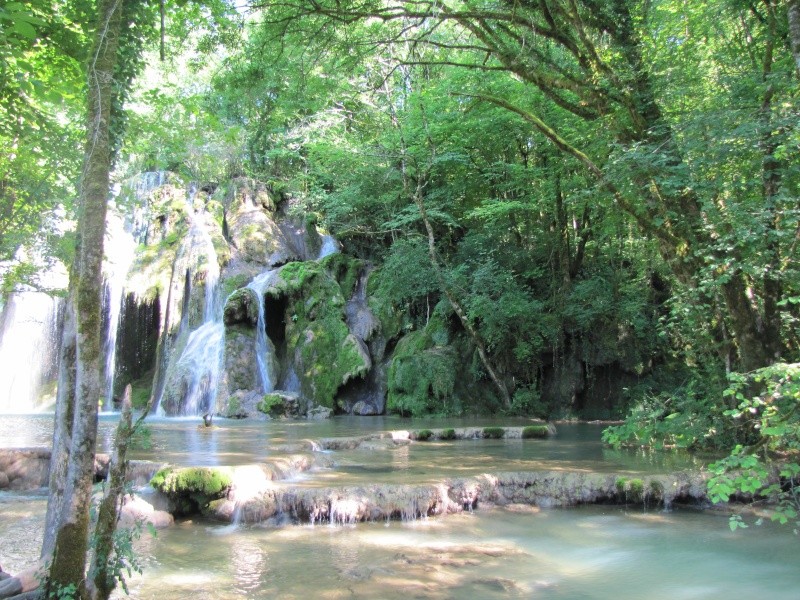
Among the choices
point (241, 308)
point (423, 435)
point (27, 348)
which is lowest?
point (423, 435)

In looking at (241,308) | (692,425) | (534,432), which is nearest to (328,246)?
(241,308)

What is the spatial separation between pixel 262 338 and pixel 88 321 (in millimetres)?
15978

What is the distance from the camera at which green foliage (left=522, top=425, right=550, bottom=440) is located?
12.6 metres

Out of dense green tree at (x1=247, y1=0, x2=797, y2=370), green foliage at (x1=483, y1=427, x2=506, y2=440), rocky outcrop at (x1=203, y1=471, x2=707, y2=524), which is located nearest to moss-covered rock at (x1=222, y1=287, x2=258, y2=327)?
green foliage at (x1=483, y1=427, x2=506, y2=440)

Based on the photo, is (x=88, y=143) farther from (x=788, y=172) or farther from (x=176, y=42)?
(x=788, y=172)

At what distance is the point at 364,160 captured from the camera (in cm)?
2003

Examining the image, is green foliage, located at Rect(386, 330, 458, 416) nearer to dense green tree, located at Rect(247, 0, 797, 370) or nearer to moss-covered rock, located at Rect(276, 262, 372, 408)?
moss-covered rock, located at Rect(276, 262, 372, 408)

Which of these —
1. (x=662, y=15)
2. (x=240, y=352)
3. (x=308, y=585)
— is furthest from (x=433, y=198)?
(x=308, y=585)

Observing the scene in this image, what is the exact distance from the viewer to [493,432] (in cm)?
1275

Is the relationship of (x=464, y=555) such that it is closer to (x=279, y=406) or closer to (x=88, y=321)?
(x=88, y=321)

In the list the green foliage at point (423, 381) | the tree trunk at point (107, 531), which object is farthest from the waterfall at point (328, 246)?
the tree trunk at point (107, 531)

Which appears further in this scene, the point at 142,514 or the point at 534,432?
the point at 534,432

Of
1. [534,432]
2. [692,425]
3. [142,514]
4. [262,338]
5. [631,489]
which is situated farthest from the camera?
[262,338]

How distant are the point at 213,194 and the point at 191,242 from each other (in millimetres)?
3668
